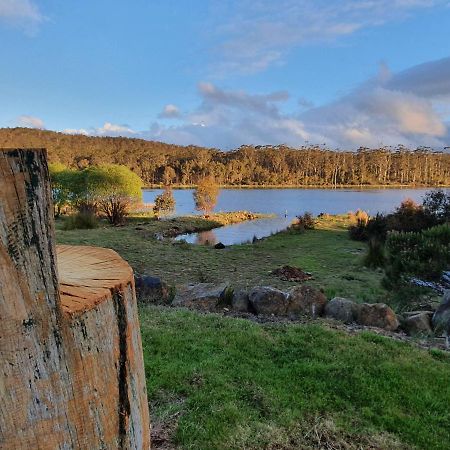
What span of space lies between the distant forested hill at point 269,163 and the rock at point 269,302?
84055mm

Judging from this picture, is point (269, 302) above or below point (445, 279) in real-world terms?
above

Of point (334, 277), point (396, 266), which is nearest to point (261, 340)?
point (396, 266)

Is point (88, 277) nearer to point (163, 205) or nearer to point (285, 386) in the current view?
point (285, 386)

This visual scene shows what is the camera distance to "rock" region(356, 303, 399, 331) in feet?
18.0

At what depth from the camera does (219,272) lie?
36.6 ft

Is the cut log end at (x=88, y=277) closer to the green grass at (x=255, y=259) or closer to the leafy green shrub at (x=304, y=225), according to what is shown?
the green grass at (x=255, y=259)

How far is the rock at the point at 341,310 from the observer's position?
5.73m

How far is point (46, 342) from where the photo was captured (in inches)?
40.5

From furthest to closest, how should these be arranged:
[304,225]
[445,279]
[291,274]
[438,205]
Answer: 1. [304,225]
2. [438,205]
3. [291,274]
4. [445,279]

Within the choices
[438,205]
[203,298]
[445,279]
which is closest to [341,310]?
[203,298]

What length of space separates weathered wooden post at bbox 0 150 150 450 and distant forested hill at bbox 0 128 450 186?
88.7 metres

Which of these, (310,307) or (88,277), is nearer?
(88,277)

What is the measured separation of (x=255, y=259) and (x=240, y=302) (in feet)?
25.0

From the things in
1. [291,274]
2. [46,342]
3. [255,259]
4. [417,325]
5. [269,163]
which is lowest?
[255,259]
